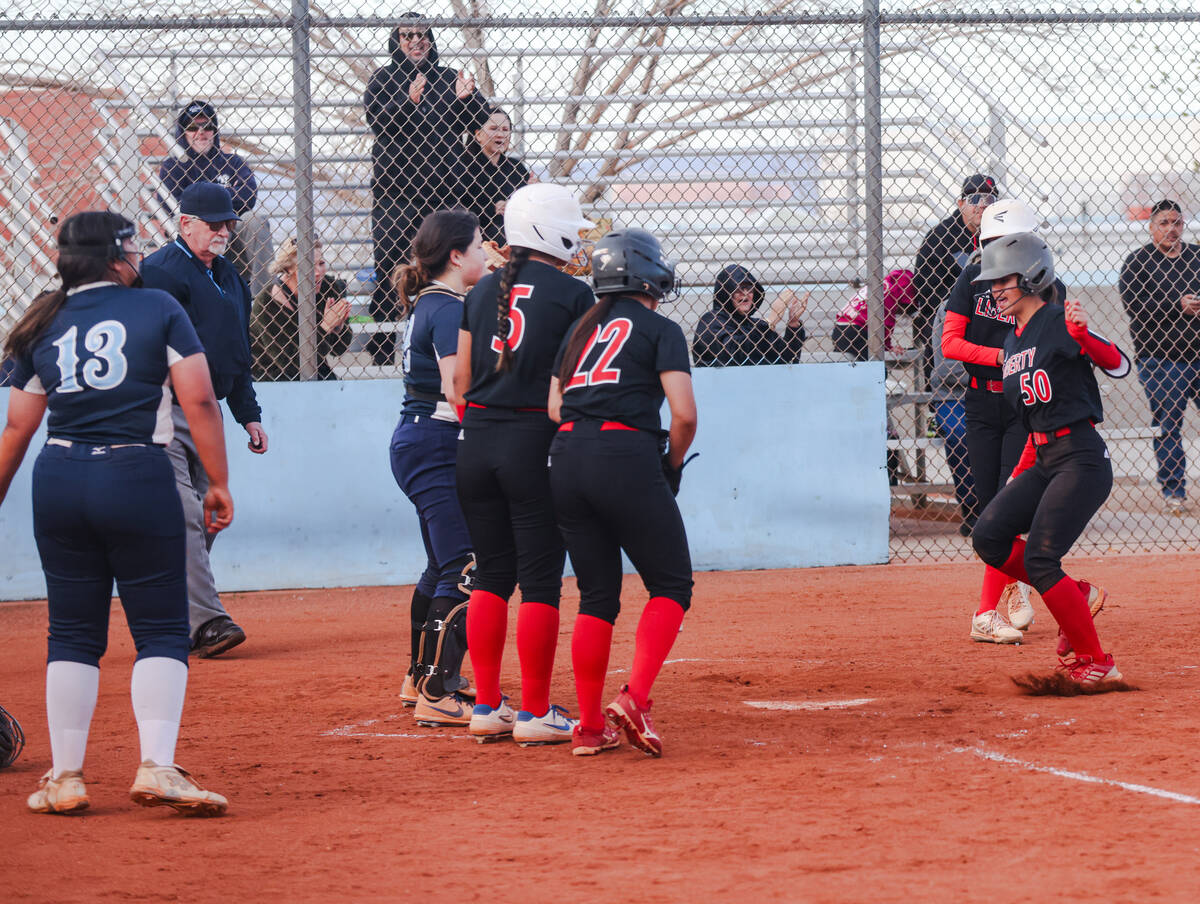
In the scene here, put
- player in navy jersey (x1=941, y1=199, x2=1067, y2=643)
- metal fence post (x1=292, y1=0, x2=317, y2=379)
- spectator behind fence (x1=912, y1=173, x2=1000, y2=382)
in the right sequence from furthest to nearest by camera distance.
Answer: spectator behind fence (x1=912, y1=173, x2=1000, y2=382)
metal fence post (x1=292, y1=0, x2=317, y2=379)
player in navy jersey (x1=941, y1=199, x2=1067, y2=643)

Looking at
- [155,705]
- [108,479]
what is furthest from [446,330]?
[155,705]

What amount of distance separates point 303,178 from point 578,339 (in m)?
5.21

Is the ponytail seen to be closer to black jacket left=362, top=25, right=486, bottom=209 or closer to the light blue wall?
the light blue wall

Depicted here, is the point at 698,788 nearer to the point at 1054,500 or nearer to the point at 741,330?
the point at 1054,500

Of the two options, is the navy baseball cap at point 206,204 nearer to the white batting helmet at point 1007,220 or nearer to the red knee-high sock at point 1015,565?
the white batting helmet at point 1007,220

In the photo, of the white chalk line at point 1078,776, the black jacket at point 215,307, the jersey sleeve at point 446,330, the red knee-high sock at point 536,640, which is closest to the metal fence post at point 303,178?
the black jacket at point 215,307

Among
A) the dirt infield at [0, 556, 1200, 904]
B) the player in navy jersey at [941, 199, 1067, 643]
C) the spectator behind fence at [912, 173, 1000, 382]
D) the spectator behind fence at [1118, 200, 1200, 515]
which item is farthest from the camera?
the spectator behind fence at [1118, 200, 1200, 515]

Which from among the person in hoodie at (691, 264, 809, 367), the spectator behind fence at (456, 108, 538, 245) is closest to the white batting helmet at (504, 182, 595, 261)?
the spectator behind fence at (456, 108, 538, 245)

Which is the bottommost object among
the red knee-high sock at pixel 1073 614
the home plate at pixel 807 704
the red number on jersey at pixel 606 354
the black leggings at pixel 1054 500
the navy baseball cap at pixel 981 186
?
the home plate at pixel 807 704

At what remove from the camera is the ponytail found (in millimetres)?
4805

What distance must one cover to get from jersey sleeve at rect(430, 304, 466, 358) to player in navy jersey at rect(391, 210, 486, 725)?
0.8 inches

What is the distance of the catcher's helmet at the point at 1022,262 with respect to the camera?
595 cm

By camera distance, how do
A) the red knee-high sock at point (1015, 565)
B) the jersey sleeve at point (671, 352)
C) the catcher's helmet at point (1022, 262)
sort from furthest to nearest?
1. the red knee-high sock at point (1015, 565)
2. the catcher's helmet at point (1022, 262)
3. the jersey sleeve at point (671, 352)

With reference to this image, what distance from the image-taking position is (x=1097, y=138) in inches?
714
